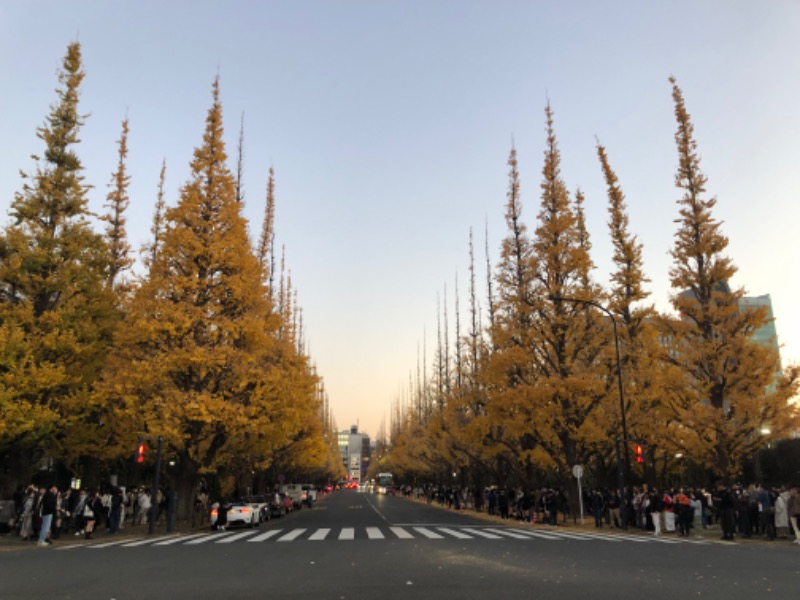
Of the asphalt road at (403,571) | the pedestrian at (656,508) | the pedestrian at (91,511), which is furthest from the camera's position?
the pedestrian at (656,508)

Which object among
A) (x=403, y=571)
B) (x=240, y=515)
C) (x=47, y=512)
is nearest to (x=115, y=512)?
(x=47, y=512)

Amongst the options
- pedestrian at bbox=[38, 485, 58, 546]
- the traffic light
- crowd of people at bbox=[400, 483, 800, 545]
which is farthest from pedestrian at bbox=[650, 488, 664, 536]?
pedestrian at bbox=[38, 485, 58, 546]

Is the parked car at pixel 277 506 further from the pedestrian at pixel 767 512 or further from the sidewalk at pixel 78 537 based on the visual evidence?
the pedestrian at pixel 767 512

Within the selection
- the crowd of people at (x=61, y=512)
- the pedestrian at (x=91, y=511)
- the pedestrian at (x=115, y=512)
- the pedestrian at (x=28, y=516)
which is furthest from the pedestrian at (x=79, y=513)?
the pedestrian at (x=28, y=516)

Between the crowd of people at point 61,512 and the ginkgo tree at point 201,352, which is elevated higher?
the ginkgo tree at point 201,352

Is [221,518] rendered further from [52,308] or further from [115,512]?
[52,308]

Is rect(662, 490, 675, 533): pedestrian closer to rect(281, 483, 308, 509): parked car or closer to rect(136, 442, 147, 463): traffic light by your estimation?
rect(136, 442, 147, 463): traffic light

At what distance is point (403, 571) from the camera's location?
9.78 meters

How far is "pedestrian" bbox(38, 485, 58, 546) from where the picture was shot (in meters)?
16.9

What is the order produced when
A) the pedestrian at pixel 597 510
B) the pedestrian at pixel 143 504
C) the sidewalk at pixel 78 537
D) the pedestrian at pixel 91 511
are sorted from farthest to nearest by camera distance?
the pedestrian at pixel 143 504 < the pedestrian at pixel 597 510 < the pedestrian at pixel 91 511 < the sidewalk at pixel 78 537

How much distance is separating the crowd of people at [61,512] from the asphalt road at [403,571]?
233 centimetres

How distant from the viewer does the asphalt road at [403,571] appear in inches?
312

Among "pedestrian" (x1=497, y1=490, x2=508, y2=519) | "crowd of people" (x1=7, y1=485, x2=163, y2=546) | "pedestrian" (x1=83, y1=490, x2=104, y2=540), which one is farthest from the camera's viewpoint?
"pedestrian" (x1=497, y1=490, x2=508, y2=519)

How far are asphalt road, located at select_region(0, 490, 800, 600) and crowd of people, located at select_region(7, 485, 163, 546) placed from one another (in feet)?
7.63
